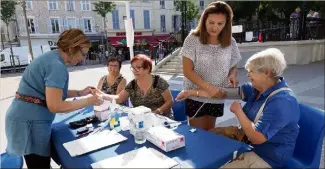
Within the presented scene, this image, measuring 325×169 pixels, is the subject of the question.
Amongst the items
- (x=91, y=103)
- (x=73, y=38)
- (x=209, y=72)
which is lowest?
(x=91, y=103)

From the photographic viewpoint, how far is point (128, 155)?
4.73 ft

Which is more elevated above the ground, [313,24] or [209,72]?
[313,24]

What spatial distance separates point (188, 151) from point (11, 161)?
3.91ft

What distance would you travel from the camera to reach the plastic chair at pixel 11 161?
5.21ft

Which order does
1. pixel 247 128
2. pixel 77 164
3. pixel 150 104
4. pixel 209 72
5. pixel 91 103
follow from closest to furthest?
pixel 77 164 → pixel 247 128 → pixel 91 103 → pixel 209 72 → pixel 150 104

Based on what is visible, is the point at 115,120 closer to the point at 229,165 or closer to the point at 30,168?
the point at 30,168

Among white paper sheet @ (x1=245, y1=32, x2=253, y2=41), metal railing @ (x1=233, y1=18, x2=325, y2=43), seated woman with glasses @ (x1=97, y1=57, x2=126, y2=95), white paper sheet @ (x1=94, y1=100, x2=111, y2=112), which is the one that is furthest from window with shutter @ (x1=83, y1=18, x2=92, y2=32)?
white paper sheet @ (x1=94, y1=100, x2=111, y2=112)

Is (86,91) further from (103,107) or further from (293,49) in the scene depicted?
(293,49)

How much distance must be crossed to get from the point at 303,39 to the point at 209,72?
9724mm

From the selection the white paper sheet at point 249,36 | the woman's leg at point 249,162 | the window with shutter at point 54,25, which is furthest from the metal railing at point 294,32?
the window with shutter at point 54,25

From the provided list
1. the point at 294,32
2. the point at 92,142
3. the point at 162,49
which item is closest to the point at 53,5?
the point at 162,49

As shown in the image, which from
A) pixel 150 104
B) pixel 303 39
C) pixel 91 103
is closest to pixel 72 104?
pixel 91 103

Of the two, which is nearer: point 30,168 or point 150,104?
point 30,168

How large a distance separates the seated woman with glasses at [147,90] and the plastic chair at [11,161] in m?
1.15
